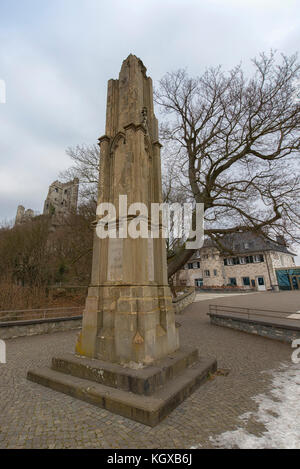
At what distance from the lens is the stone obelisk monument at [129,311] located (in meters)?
3.18

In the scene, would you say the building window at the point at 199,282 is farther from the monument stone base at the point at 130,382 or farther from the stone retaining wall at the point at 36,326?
the monument stone base at the point at 130,382

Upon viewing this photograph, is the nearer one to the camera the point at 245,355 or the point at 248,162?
the point at 245,355

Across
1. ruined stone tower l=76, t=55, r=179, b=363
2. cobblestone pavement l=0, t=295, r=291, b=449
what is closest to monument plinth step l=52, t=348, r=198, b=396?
ruined stone tower l=76, t=55, r=179, b=363

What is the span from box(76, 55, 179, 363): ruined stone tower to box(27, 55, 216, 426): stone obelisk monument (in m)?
0.02

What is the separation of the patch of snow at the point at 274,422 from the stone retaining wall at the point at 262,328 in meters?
3.73

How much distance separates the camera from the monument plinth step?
10.3ft

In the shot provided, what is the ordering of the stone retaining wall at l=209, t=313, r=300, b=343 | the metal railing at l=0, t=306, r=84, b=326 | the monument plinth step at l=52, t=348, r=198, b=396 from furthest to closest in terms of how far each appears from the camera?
the metal railing at l=0, t=306, r=84, b=326
the stone retaining wall at l=209, t=313, r=300, b=343
the monument plinth step at l=52, t=348, r=198, b=396

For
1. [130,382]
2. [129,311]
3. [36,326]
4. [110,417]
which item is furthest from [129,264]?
[36,326]

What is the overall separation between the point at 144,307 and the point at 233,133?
29.8 feet

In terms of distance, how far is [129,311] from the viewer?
12.5ft

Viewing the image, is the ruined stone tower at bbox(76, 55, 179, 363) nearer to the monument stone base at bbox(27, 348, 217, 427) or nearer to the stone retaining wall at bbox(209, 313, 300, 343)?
the monument stone base at bbox(27, 348, 217, 427)
